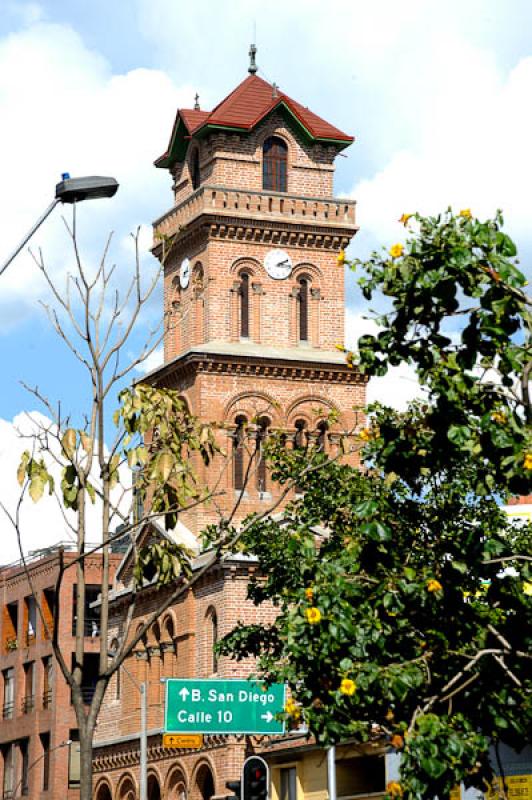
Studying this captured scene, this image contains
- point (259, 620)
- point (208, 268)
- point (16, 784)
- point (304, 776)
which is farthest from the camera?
point (16, 784)

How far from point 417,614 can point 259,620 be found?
3594 centimetres

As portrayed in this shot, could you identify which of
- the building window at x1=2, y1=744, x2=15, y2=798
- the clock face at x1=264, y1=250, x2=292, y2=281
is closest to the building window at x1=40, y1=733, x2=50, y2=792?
the building window at x1=2, y1=744, x2=15, y2=798

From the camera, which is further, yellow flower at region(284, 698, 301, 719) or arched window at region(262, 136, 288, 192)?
arched window at region(262, 136, 288, 192)

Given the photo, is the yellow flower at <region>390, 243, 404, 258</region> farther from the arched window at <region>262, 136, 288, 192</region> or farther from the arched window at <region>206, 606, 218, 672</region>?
the arched window at <region>262, 136, 288, 192</region>

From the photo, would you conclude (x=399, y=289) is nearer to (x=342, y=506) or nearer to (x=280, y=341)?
(x=342, y=506)

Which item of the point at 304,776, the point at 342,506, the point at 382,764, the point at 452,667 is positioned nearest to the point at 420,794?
the point at 452,667

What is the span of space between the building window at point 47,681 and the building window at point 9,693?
3.94 metres

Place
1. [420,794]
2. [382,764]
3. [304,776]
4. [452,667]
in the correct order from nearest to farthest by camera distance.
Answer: [420,794]
[452,667]
[382,764]
[304,776]

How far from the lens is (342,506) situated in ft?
127

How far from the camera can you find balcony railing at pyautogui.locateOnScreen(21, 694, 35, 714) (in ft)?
255

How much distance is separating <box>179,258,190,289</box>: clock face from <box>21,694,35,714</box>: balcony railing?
24.8 m

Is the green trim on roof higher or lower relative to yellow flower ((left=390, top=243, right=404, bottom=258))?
higher

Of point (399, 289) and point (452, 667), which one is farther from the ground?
point (399, 289)

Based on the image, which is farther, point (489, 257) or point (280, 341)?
point (280, 341)
